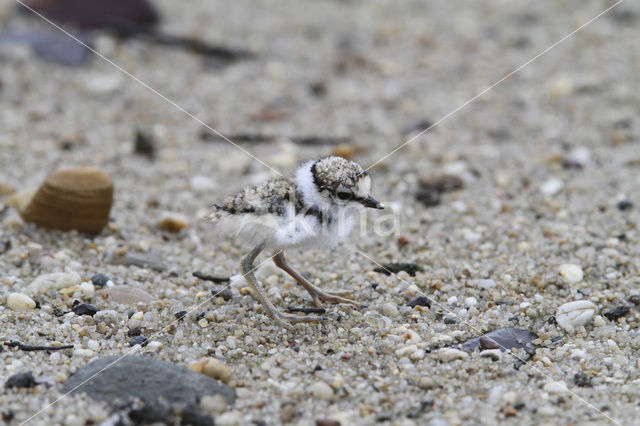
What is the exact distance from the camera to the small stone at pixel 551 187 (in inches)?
202

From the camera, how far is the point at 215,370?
298cm

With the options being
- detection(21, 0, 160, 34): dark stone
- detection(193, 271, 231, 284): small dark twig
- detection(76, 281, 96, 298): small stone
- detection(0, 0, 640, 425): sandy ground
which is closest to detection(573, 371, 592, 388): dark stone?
detection(0, 0, 640, 425): sandy ground

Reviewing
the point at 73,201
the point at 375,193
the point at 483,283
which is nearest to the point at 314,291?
the point at 483,283

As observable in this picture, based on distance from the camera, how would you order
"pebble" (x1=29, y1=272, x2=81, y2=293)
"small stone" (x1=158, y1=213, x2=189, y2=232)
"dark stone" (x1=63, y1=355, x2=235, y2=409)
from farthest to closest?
1. "small stone" (x1=158, y1=213, x2=189, y2=232)
2. "pebble" (x1=29, y1=272, x2=81, y2=293)
3. "dark stone" (x1=63, y1=355, x2=235, y2=409)

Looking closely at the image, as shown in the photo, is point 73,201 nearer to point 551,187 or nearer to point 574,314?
point 574,314

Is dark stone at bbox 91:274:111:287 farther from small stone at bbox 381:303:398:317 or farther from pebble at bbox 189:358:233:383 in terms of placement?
small stone at bbox 381:303:398:317

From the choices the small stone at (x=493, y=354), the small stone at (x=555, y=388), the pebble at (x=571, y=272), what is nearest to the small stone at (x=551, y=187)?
the pebble at (x=571, y=272)

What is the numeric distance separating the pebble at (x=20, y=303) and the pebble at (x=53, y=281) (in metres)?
0.12

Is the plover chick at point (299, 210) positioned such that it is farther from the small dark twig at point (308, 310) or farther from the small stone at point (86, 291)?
the small stone at point (86, 291)

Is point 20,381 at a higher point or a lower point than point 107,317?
lower

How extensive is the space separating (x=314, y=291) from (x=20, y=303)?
146 cm

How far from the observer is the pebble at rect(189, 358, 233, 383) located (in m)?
2.98

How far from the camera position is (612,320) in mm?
3553

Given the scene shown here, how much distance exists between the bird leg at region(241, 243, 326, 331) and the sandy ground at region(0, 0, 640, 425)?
0.05 meters
